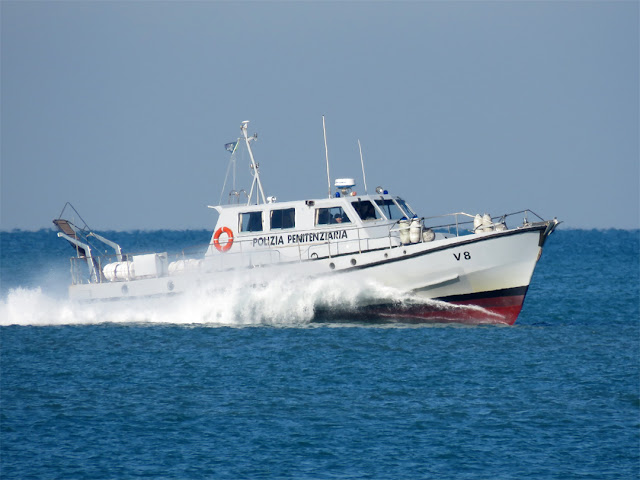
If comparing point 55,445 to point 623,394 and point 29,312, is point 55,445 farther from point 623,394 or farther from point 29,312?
point 29,312

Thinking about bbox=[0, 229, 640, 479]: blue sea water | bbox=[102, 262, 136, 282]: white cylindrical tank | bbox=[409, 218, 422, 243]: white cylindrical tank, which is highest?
bbox=[409, 218, 422, 243]: white cylindrical tank

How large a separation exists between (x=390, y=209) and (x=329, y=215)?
178cm

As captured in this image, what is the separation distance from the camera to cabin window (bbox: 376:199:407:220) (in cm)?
2531

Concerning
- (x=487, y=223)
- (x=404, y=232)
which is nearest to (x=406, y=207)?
(x=404, y=232)

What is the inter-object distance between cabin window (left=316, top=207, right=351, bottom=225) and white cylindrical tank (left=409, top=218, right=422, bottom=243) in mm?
2031

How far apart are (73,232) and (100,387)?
9.81 metres

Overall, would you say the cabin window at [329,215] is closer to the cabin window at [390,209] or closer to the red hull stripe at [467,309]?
the cabin window at [390,209]

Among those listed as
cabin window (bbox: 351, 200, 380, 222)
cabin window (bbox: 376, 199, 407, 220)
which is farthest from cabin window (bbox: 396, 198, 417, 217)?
cabin window (bbox: 351, 200, 380, 222)

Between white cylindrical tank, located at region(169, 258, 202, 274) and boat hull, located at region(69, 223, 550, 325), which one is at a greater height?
white cylindrical tank, located at region(169, 258, 202, 274)

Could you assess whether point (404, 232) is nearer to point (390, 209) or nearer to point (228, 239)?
point (390, 209)

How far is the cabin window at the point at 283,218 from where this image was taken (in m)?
25.3

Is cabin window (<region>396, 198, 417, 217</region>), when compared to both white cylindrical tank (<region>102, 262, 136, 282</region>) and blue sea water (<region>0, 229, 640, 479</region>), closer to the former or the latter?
blue sea water (<region>0, 229, 640, 479</region>)

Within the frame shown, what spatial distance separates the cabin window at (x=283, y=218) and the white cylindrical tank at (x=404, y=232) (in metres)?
3.11

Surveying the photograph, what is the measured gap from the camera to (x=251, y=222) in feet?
84.7
